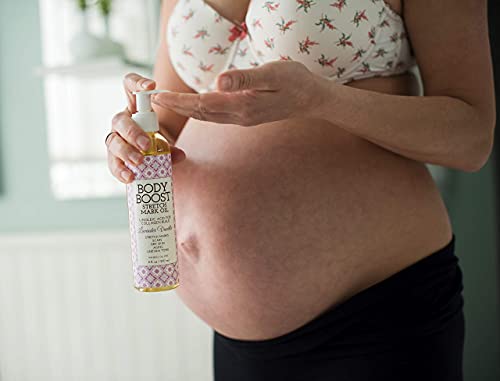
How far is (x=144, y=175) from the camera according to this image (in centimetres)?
73

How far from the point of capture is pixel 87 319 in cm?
201

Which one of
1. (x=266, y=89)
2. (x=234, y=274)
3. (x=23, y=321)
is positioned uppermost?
(x=266, y=89)

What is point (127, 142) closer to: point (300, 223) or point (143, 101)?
point (143, 101)

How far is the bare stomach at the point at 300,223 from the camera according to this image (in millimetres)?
830

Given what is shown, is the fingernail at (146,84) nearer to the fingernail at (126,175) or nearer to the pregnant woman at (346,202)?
the pregnant woman at (346,202)

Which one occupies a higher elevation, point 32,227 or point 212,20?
point 212,20

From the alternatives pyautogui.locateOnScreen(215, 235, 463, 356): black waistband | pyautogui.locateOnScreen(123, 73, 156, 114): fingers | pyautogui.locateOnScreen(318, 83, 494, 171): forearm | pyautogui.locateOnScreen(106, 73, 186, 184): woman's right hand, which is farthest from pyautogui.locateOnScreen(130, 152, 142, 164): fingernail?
pyautogui.locateOnScreen(215, 235, 463, 356): black waistband

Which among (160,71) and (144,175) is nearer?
(144,175)

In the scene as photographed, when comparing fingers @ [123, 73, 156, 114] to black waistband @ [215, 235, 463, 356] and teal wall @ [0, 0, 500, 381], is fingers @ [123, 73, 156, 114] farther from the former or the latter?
teal wall @ [0, 0, 500, 381]

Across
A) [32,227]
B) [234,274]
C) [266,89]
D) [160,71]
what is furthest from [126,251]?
[266,89]

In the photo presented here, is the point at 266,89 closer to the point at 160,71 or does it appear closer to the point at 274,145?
the point at 274,145

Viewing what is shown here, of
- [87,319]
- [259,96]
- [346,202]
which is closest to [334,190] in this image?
[346,202]

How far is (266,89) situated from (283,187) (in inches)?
9.1

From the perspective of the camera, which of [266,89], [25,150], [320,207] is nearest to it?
[266,89]
